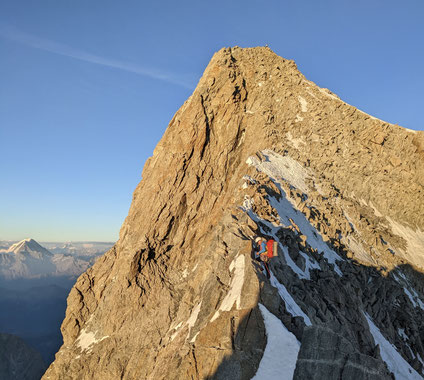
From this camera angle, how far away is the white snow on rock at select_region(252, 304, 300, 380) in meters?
15.6

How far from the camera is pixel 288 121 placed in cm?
5875

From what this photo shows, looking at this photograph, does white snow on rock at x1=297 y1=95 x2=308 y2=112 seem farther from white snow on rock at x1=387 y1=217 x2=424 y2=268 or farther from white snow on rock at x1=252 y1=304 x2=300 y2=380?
white snow on rock at x1=252 y1=304 x2=300 y2=380

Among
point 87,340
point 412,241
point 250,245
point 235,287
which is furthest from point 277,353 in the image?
point 412,241

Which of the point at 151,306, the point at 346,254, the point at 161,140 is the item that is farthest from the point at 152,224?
the point at 346,254

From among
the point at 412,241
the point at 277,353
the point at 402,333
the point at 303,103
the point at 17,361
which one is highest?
the point at 303,103

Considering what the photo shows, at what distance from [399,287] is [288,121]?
101 ft

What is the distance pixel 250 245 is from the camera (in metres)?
22.8

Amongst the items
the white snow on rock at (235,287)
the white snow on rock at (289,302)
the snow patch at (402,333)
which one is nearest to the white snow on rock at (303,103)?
the snow patch at (402,333)

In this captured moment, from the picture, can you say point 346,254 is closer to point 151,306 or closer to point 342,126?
point 151,306

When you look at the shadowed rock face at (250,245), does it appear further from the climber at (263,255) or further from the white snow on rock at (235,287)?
the climber at (263,255)

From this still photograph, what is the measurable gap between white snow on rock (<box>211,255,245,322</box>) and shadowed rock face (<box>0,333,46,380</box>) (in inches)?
7200

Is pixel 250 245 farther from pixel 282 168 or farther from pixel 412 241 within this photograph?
pixel 412 241

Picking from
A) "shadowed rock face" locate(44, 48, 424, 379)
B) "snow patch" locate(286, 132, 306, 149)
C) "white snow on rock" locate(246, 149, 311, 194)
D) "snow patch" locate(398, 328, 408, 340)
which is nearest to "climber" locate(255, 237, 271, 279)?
"shadowed rock face" locate(44, 48, 424, 379)

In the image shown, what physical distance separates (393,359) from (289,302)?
13.4m
